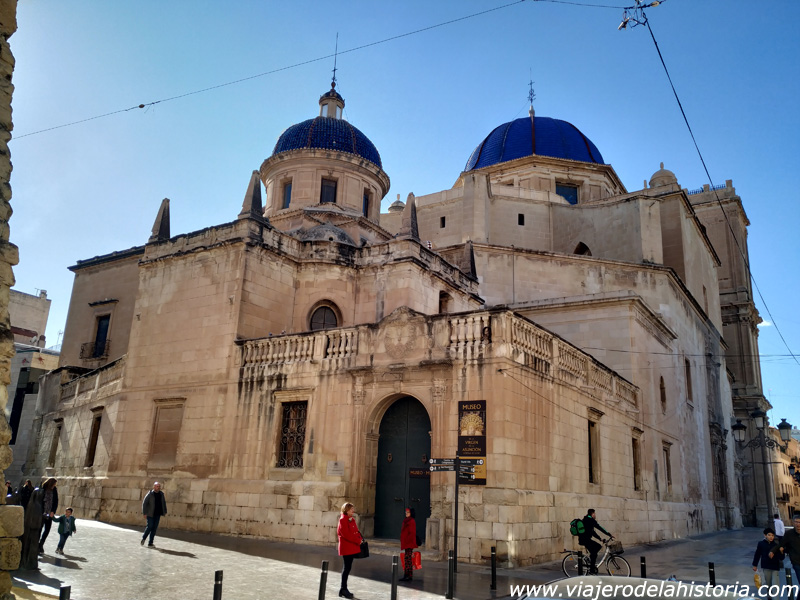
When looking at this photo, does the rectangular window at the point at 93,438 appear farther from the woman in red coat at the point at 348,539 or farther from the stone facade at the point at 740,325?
the stone facade at the point at 740,325

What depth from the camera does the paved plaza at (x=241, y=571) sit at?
9281 mm

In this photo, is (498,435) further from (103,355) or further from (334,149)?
(103,355)

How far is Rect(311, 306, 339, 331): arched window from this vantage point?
2178cm

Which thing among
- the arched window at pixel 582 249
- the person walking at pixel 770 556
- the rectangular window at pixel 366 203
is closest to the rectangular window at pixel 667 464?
the arched window at pixel 582 249

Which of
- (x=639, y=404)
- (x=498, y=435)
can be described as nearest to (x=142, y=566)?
(x=498, y=435)

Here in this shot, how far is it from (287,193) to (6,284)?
22.4m

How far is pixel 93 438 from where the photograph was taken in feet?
72.5

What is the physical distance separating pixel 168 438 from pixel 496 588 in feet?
39.9

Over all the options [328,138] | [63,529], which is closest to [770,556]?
[63,529]

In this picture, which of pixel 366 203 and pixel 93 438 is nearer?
pixel 93 438

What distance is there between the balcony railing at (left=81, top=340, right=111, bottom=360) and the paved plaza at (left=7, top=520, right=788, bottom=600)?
13.1 meters

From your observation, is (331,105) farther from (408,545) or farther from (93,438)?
(408,545)

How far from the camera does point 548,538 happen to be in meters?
14.4

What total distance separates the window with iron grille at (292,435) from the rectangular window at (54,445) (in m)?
12.7
